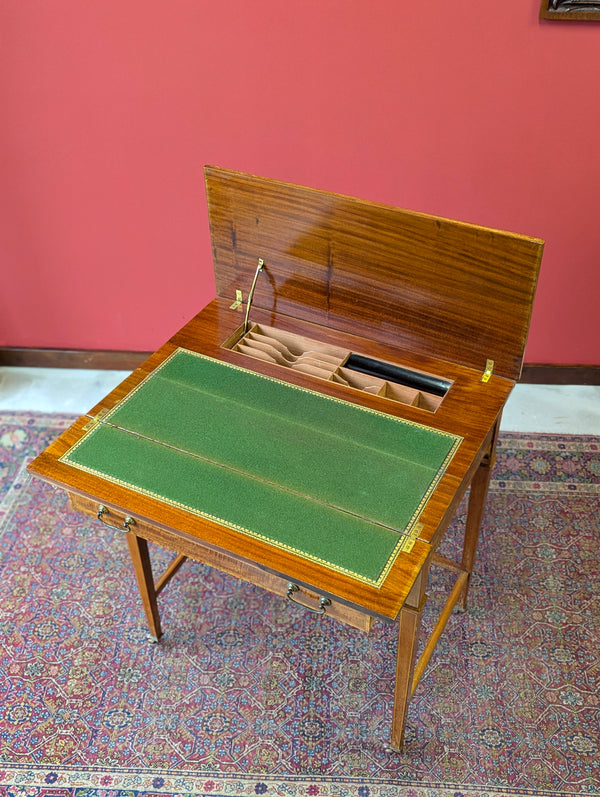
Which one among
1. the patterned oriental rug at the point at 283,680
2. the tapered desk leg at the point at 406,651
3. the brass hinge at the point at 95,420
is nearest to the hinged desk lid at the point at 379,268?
the brass hinge at the point at 95,420

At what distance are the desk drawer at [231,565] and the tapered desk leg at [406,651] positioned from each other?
205 millimetres

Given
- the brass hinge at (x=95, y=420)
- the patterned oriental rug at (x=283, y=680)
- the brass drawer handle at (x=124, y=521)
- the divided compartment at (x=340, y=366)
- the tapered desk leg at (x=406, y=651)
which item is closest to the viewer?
the tapered desk leg at (x=406, y=651)

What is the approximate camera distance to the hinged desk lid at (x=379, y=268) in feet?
8.25

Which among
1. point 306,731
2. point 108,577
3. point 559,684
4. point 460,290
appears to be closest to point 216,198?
point 460,290

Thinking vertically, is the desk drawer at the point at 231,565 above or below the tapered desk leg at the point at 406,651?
above

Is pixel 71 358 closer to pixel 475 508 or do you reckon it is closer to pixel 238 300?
pixel 238 300

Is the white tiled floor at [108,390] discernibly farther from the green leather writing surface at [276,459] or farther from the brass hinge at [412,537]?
the brass hinge at [412,537]

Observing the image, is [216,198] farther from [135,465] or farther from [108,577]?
[108,577]

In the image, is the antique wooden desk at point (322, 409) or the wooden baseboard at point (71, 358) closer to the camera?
the antique wooden desk at point (322, 409)

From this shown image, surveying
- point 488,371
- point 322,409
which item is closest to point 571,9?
point 488,371

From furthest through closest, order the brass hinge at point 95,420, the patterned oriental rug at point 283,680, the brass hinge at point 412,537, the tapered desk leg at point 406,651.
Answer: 1. the patterned oriental rug at point 283,680
2. the brass hinge at point 95,420
3. the tapered desk leg at point 406,651
4. the brass hinge at point 412,537

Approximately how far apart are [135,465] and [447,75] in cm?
217

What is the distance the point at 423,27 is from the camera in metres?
3.33

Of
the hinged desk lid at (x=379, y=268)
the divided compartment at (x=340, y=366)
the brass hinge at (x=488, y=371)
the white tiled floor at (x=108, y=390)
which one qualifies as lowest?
the white tiled floor at (x=108, y=390)
